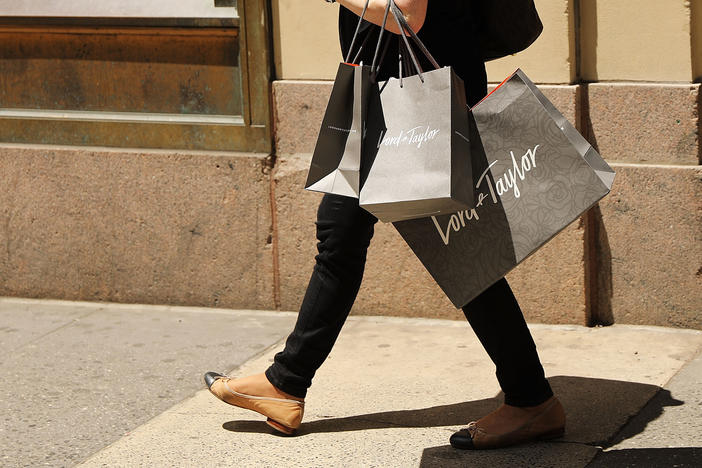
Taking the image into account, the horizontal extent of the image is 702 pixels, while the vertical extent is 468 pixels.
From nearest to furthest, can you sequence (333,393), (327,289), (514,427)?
(514,427) → (327,289) → (333,393)

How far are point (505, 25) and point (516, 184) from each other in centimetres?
54

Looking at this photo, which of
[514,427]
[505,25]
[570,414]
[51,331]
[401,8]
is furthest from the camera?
[51,331]

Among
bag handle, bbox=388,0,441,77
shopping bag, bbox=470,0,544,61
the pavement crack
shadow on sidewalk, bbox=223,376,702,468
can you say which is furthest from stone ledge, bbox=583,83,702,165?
the pavement crack

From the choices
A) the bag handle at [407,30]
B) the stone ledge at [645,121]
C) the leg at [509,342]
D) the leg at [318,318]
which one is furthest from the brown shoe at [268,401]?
the stone ledge at [645,121]

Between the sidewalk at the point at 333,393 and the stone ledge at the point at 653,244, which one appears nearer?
the sidewalk at the point at 333,393

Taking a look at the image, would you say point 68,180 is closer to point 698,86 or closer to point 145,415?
point 145,415

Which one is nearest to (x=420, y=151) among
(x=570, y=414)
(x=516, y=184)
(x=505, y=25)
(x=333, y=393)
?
(x=516, y=184)

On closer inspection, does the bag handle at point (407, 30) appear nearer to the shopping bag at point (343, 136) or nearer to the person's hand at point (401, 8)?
the person's hand at point (401, 8)

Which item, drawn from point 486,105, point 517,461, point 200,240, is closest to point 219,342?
point 200,240

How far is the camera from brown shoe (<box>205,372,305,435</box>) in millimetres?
3480

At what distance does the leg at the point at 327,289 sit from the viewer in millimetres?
3330

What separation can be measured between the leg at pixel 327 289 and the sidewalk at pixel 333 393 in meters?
0.22

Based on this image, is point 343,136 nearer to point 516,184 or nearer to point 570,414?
point 516,184

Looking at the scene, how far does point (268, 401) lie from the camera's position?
3496 millimetres
